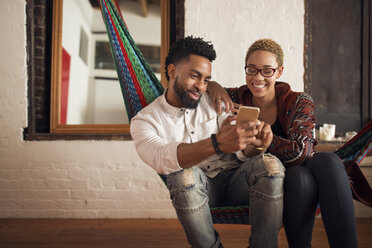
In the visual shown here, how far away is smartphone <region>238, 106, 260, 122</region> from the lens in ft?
2.85

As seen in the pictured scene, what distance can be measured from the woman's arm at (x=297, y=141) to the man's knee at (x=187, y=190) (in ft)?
1.09

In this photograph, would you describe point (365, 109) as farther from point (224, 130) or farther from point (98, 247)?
point (98, 247)

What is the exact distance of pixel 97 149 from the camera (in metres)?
2.27

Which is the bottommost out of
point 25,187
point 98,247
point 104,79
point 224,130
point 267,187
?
point 98,247

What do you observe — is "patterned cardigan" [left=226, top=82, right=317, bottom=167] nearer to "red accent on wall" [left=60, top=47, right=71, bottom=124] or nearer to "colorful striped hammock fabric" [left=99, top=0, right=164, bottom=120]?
"colorful striped hammock fabric" [left=99, top=0, right=164, bottom=120]

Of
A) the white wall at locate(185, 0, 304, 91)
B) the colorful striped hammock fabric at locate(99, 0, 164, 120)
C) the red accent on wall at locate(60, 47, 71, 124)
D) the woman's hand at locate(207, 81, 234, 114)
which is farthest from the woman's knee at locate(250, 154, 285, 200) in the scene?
the red accent on wall at locate(60, 47, 71, 124)

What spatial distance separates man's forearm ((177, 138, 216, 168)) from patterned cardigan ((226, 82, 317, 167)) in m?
0.32

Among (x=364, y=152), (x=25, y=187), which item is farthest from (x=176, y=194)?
(x=25, y=187)

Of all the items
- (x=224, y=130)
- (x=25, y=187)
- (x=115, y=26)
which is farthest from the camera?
(x=25, y=187)

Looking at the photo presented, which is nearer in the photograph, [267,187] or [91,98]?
[267,187]

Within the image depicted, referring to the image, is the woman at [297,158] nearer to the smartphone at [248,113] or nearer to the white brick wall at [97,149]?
the smartphone at [248,113]

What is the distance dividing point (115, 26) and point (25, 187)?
4.98 ft

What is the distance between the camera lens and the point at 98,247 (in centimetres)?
167

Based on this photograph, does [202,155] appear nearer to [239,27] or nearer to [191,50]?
[191,50]
